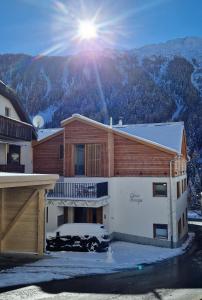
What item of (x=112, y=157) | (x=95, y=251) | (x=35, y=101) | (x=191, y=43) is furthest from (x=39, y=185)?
(x=191, y=43)

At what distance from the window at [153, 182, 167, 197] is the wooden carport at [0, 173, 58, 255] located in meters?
9.27

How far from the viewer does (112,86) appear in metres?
119

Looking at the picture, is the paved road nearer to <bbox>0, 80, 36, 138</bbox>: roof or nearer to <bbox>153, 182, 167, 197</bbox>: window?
<bbox>153, 182, 167, 197</bbox>: window

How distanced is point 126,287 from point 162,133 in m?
16.9

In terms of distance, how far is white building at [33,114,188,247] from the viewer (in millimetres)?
24359

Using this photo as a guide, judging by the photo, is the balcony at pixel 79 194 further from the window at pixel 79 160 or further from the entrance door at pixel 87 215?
the window at pixel 79 160

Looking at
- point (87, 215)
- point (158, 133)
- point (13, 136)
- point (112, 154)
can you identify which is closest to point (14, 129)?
point (13, 136)

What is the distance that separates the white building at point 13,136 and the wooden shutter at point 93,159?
445 cm

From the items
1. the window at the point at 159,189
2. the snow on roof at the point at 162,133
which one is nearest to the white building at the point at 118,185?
the window at the point at 159,189

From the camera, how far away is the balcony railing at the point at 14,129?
888 inches

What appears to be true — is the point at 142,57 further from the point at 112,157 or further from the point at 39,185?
the point at 39,185

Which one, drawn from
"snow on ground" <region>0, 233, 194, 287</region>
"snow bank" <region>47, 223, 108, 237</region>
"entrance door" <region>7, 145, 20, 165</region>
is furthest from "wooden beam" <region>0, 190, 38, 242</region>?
"entrance door" <region>7, 145, 20, 165</region>

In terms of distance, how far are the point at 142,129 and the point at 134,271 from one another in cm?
1482

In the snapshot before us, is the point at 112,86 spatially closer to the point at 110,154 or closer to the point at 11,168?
the point at 110,154
